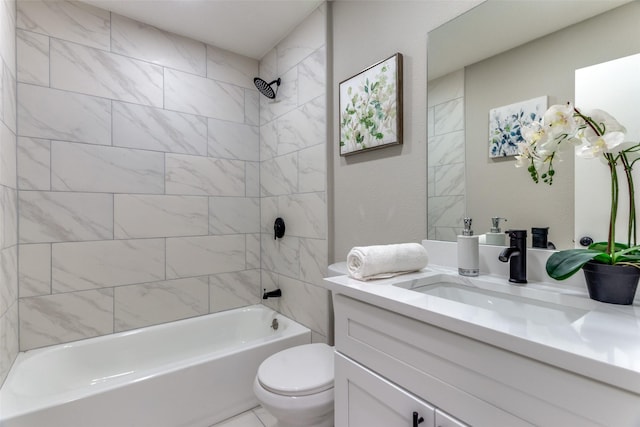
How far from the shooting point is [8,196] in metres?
1.61

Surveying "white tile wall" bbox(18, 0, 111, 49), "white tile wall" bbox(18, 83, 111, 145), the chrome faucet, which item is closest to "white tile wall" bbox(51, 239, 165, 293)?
"white tile wall" bbox(18, 83, 111, 145)

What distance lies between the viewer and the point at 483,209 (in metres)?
1.21

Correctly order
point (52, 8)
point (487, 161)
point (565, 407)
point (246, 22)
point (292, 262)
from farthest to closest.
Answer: point (292, 262)
point (246, 22)
point (52, 8)
point (487, 161)
point (565, 407)

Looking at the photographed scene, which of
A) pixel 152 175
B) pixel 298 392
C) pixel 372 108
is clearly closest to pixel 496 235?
pixel 372 108

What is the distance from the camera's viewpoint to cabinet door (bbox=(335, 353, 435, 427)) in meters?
0.80

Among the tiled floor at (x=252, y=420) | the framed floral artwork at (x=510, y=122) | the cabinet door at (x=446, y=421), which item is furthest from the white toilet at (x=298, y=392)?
the framed floral artwork at (x=510, y=122)

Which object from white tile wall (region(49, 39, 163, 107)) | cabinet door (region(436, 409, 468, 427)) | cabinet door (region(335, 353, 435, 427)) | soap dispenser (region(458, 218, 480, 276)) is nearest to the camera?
cabinet door (region(436, 409, 468, 427))

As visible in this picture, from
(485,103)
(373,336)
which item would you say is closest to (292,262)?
(373,336)

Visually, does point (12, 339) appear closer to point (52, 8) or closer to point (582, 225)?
point (52, 8)

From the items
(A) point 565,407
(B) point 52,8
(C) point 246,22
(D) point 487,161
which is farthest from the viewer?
(C) point 246,22

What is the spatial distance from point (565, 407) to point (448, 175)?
96 centimetres

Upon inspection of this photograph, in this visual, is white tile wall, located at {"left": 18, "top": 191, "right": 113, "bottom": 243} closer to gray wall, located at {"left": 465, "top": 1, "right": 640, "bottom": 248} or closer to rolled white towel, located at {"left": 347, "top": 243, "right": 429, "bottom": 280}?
rolled white towel, located at {"left": 347, "top": 243, "right": 429, "bottom": 280}

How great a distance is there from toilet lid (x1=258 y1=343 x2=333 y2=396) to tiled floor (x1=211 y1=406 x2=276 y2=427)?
0.50 m

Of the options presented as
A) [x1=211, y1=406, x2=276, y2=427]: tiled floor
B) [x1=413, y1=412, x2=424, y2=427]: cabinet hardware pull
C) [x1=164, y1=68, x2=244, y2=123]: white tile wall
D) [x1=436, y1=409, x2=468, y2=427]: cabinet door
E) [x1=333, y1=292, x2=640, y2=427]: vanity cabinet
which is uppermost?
[x1=164, y1=68, x2=244, y2=123]: white tile wall
